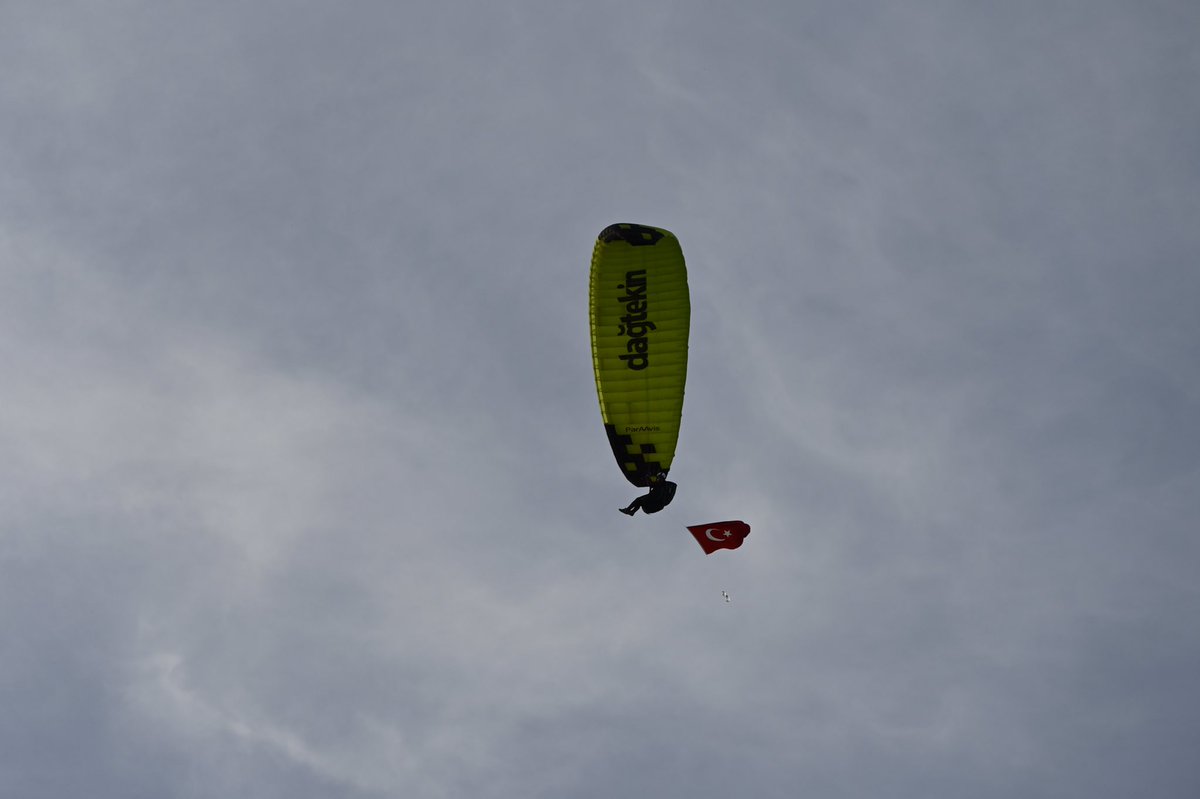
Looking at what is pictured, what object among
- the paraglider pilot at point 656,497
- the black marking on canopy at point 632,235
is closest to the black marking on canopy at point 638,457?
the paraglider pilot at point 656,497

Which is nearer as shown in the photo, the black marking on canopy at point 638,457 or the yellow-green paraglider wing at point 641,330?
the yellow-green paraglider wing at point 641,330

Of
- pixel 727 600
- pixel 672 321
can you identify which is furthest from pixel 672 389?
pixel 727 600

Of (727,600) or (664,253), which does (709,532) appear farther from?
(664,253)

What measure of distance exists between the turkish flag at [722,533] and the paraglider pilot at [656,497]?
56.5 inches

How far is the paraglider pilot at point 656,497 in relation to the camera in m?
78.6

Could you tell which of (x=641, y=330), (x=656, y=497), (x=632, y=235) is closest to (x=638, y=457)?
(x=656, y=497)

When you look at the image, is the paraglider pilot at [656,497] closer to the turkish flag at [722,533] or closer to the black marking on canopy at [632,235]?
the turkish flag at [722,533]

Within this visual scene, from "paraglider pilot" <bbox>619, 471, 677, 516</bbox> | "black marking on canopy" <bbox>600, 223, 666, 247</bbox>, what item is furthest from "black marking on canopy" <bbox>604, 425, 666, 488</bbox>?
"black marking on canopy" <bbox>600, 223, 666, 247</bbox>

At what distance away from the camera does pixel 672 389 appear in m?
78.7

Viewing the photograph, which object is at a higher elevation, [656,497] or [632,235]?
[632,235]

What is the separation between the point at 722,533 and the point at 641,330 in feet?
27.3

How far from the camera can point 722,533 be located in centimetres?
7894

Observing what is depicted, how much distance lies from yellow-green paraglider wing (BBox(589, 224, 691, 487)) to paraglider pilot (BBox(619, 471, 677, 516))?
4.43 ft

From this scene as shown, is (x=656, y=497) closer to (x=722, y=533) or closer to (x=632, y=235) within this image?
(x=722, y=533)
